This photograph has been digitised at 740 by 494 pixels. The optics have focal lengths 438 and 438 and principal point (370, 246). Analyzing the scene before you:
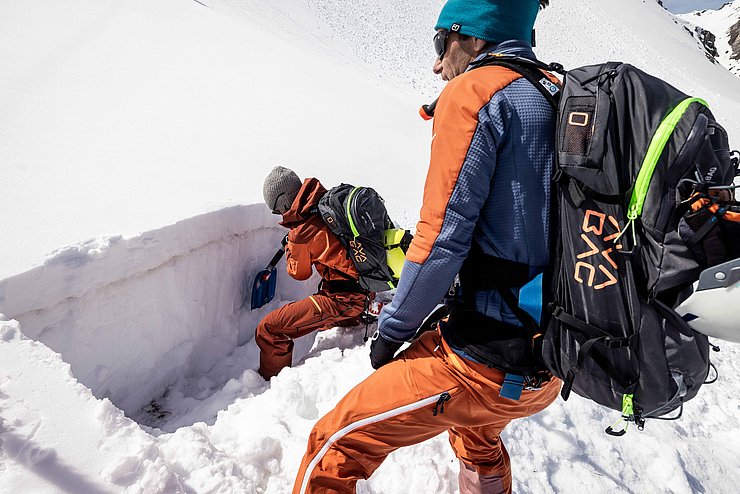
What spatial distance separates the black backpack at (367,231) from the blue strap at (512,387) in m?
1.62

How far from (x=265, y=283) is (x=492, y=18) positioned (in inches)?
113

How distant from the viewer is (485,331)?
5.04ft

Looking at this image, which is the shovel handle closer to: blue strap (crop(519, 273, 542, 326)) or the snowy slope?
blue strap (crop(519, 273, 542, 326))

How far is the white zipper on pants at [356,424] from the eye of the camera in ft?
5.11

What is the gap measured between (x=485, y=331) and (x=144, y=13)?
11739 millimetres

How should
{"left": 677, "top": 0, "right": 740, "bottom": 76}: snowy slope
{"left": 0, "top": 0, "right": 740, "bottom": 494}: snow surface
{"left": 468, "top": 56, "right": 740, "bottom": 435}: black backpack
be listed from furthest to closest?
{"left": 677, "top": 0, "right": 740, "bottom": 76}: snowy slope, {"left": 0, "top": 0, "right": 740, "bottom": 494}: snow surface, {"left": 468, "top": 56, "right": 740, "bottom": 435}: black backpack

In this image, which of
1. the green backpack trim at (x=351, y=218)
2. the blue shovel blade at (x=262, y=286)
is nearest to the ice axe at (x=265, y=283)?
the blue shovel blade at (x=262, y=286)

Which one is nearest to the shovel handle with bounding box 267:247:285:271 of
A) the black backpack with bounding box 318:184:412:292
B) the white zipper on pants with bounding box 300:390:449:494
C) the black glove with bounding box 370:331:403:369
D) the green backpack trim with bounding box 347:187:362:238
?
the black backpack with bounding box 318:184:412:292

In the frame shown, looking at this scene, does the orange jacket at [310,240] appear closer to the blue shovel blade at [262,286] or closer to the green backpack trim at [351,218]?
the green backpack trim at [351,218]

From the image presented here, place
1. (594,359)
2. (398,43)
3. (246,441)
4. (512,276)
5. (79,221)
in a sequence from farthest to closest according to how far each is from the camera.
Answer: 1. (398,43)
2. (79,221)
3. (246,441)
4. (512,276)
5. (594,359)

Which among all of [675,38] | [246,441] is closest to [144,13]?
[246,441]

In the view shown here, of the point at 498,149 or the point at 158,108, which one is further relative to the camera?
the point at 158,108

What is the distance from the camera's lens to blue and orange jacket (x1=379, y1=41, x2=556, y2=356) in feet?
4.38

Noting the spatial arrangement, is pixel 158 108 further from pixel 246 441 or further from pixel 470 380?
pixel 470 380
